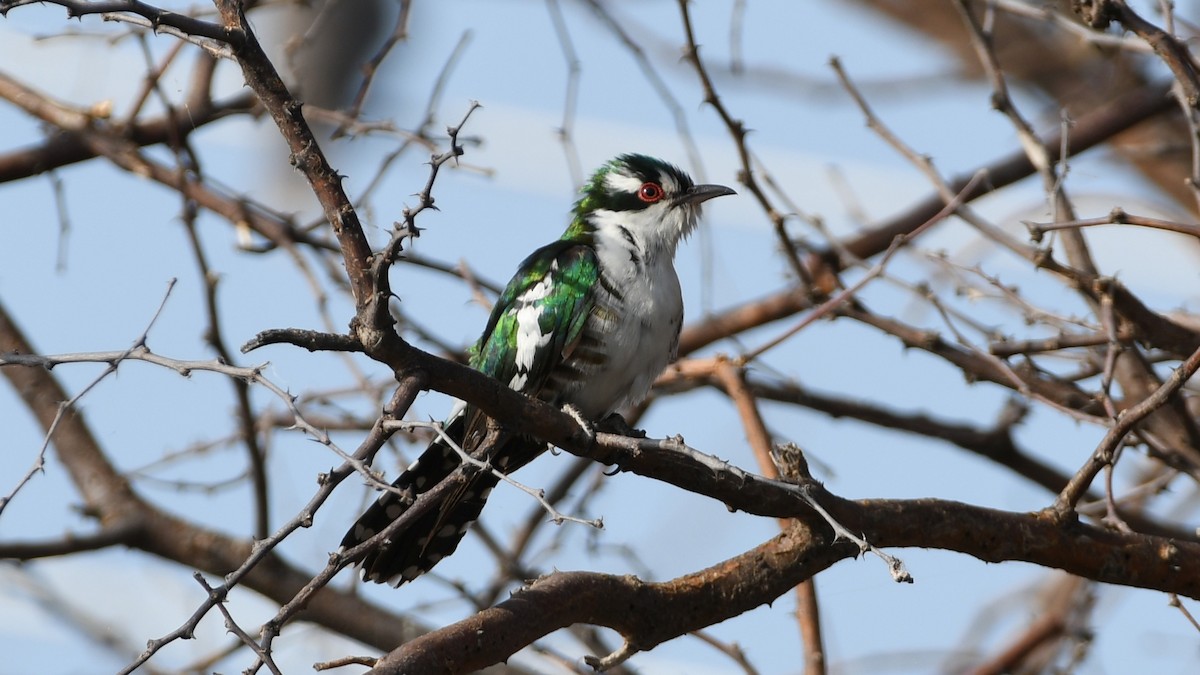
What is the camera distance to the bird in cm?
421

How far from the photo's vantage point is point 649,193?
531 cm

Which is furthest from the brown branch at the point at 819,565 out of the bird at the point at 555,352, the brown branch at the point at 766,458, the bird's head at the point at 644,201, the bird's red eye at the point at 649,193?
the bird's red eye at the point at 649,193

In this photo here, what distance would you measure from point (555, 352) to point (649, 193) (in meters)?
1.10

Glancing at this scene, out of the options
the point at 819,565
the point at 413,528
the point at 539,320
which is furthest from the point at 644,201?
the point at 819,565

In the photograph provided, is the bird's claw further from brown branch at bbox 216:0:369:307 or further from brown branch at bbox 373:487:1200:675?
brown branch at bbox 216:0:369:307

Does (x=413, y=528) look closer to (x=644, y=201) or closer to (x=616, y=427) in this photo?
(x=616, y=427)

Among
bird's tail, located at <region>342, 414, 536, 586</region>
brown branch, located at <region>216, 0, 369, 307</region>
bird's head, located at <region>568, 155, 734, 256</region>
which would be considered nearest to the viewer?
brown branch, located at <region>216, 0, 369, 307</region>

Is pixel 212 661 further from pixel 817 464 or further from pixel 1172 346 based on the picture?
pixel 1172 346

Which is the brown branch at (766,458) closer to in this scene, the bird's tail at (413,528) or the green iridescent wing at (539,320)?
the green iridescent wing at (539,320)

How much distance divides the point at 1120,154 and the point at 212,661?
17.3 ft

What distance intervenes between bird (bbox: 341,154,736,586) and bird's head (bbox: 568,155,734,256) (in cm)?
11

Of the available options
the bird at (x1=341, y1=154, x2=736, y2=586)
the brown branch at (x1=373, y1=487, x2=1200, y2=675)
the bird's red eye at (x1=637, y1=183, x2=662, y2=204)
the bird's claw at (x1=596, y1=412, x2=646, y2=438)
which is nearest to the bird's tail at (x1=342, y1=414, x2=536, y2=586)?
the bird at (x1=341, y1=154, x2=736, y2=586)

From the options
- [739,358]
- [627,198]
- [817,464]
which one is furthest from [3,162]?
[817,464]

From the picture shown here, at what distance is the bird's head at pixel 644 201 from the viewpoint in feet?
16.8
